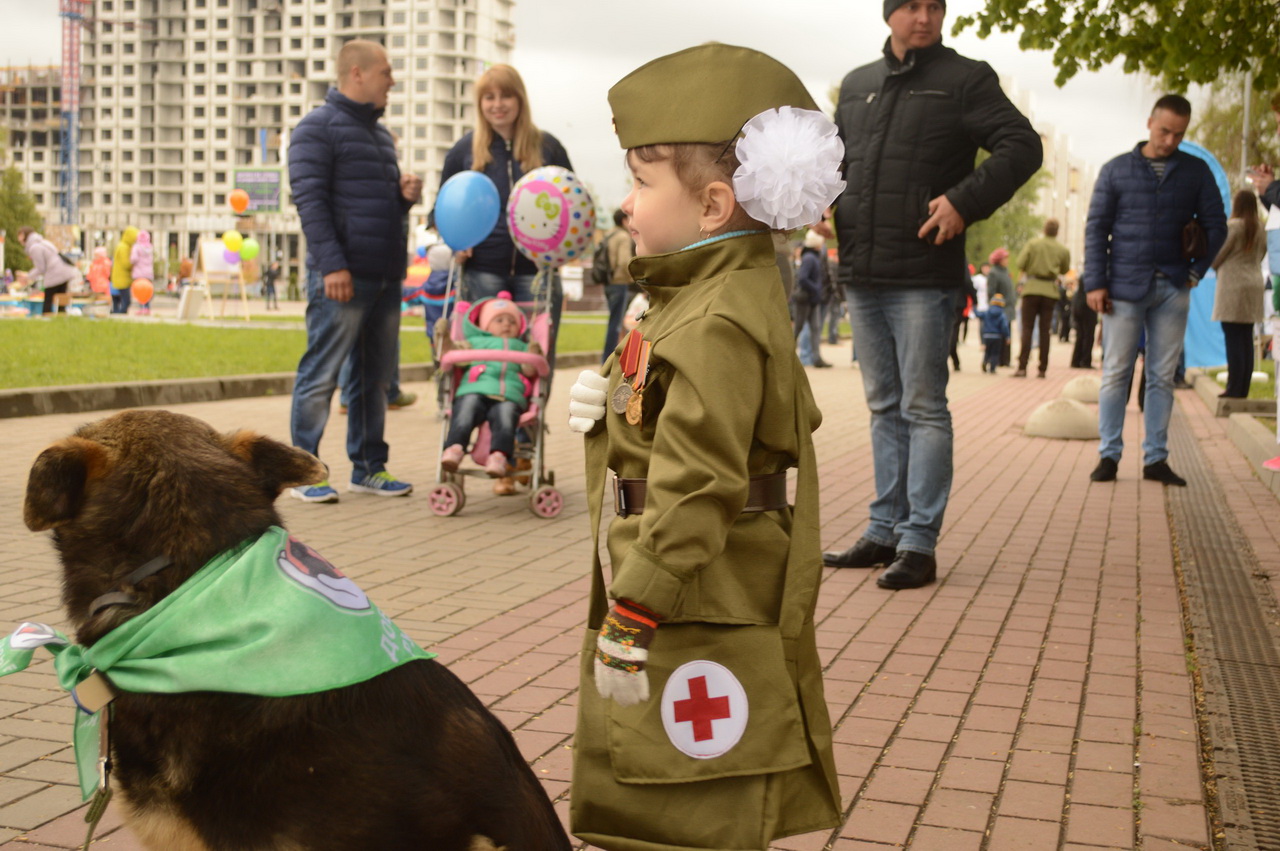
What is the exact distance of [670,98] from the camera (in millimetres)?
2318

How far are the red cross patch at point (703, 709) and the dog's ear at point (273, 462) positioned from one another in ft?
2.42

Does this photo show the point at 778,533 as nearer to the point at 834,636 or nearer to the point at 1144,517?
the point at 834,636

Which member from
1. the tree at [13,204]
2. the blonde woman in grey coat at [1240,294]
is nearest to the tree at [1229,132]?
the blonde woman in grey coat at [1240,294]

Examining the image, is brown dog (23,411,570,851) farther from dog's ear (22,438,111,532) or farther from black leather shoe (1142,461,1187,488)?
black leather shoe (1142,461,1187,488)

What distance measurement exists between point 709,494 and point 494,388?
18.2ft

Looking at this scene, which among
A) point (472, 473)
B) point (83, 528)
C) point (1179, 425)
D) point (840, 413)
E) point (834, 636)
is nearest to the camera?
point (83, 528)

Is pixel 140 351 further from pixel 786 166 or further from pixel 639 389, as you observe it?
pixel 786 166

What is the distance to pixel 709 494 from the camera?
7.00 ft

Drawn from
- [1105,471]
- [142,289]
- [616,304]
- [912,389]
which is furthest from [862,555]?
[142,289]

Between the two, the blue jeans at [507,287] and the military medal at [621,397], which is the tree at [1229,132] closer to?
the blue jeans at [507,287]

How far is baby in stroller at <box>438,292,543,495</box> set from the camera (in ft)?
24.7

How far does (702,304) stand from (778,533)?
0.44 meters

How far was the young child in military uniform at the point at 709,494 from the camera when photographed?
2150 millimetres

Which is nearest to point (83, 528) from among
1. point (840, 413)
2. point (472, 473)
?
point (472, 473)
